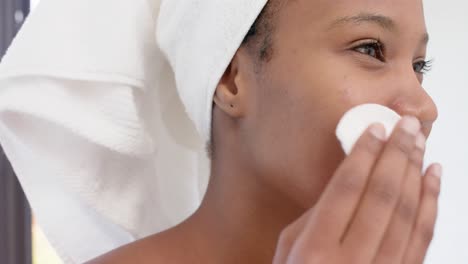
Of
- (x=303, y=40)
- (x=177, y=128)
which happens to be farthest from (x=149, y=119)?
(x=303, y=40)

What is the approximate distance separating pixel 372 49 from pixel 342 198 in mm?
225

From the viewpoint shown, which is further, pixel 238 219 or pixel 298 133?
pixel 238 219

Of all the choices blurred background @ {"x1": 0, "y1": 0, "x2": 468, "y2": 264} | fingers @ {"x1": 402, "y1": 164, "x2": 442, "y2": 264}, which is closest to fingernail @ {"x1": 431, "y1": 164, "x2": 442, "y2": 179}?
fingers @ {"x1": 402, "y1": 164, "x2": 442, "y2": 264}

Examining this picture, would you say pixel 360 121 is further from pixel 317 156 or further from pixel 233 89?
pixel 233 89

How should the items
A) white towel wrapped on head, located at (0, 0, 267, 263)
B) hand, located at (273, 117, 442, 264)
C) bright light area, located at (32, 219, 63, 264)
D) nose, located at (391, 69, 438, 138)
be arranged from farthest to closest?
1. bright light area, located at (32, 219, 63, 264)
2. white towel wrapped on head, located at (0, 0, 267, 263)
3. nose, located at (391, 69, 438, 138)
4. hand, located at (273, 117, 442, 264)

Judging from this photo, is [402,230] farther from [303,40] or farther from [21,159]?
[21,159]

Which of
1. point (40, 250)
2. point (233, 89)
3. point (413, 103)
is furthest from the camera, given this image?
point (40, 250)

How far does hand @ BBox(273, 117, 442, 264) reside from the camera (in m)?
0.47

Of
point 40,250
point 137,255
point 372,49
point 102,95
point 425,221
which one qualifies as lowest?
point 40,250

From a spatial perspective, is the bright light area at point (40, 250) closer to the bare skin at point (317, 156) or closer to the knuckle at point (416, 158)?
the bare skin at point (317, 156)

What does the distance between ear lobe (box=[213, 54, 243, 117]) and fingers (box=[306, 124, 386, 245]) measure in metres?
0.24

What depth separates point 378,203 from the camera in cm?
48

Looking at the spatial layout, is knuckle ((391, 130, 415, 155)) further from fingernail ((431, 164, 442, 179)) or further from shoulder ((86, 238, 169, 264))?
shoulder ((86, 238, 169, 264))

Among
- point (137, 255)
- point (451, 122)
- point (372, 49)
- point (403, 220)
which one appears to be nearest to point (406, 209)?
point (403, 220)
